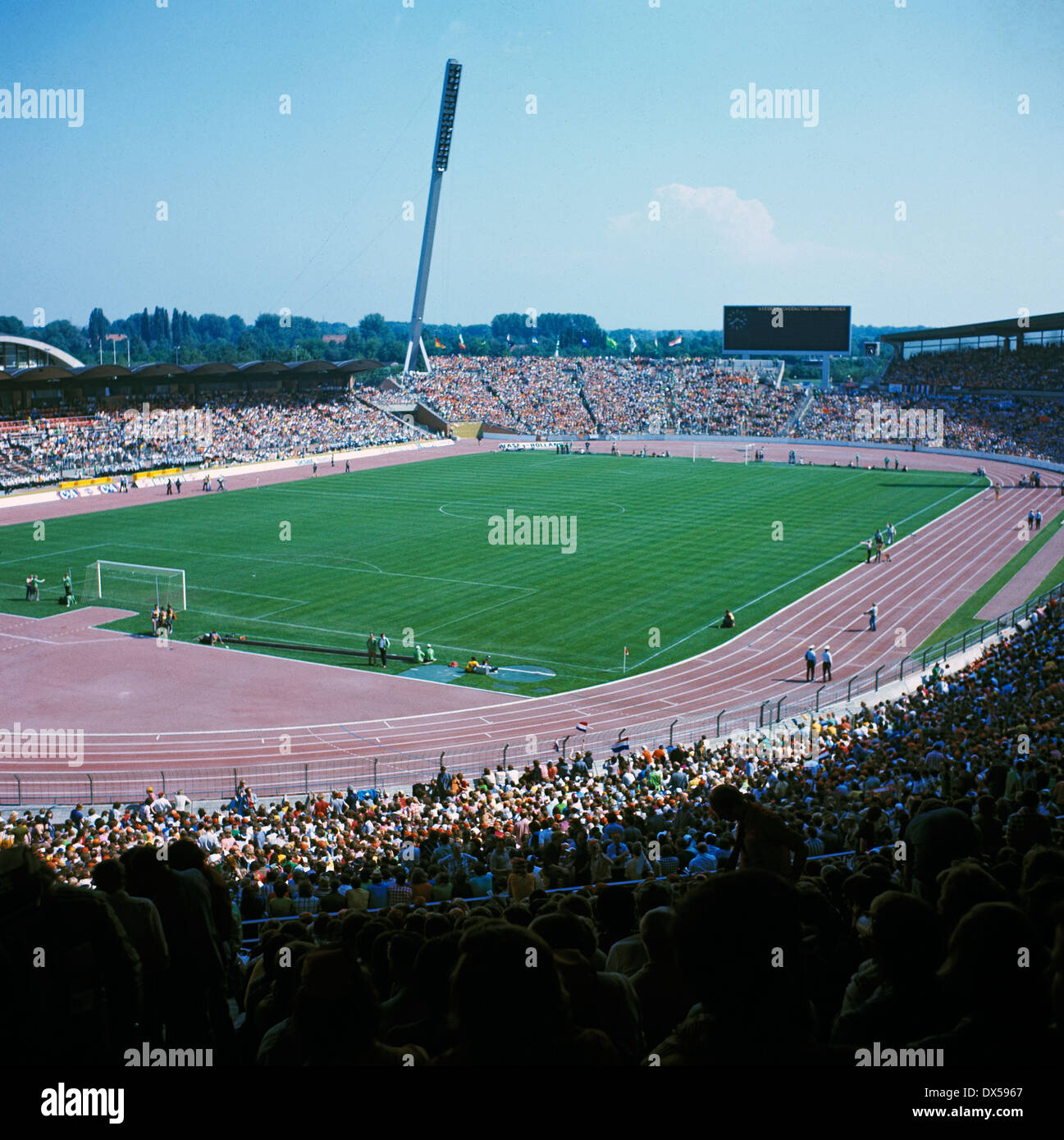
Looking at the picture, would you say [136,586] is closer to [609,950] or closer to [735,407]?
[609,950]

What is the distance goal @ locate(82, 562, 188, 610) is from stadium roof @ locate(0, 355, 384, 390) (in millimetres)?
40520

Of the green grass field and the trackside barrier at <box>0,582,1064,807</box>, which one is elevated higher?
the green grass field

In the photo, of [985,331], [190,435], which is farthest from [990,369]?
[190,435]

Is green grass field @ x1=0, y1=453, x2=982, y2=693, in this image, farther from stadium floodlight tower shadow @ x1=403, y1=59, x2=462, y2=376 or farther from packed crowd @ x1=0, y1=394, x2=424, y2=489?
stadium floodlight tower shadow @ x1=403, y1=59, x2=462, y2=376

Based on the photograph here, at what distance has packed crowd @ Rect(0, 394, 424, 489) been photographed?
7688 cm

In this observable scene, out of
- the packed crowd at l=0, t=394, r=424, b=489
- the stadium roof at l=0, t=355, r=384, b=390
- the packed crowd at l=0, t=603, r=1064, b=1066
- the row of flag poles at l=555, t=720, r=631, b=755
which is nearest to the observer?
the packed crowd at l=0, t=603, r=1064, b=1066

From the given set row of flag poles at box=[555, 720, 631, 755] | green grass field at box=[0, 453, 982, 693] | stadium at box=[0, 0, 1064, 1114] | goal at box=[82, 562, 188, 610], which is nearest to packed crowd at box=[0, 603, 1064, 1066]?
stadium at box=[0, 0, 1064, 1114]

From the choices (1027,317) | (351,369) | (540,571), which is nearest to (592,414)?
(351,369)

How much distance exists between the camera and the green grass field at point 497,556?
38.6 m

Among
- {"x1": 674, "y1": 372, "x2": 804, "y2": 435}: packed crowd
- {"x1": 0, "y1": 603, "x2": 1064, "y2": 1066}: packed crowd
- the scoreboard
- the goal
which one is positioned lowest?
the goal

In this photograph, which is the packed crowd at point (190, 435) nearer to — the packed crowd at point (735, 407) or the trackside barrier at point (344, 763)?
the packed crowd at point (735, 407)

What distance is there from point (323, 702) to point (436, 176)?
97.8 metres

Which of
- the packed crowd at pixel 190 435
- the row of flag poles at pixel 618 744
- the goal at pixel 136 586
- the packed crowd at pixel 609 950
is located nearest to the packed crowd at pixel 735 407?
the packed crowd at pixel 190 435

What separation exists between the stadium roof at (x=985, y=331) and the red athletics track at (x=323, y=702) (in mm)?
66757
